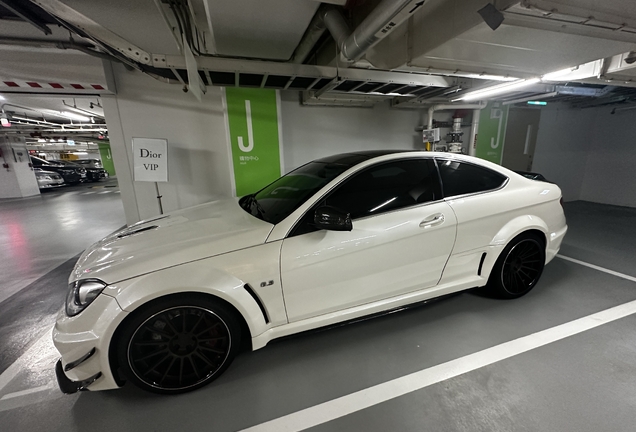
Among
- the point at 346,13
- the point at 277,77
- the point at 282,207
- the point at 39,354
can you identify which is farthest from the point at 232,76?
the point at 39,354

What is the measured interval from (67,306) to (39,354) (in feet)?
3.29

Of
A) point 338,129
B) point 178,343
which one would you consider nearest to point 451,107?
point 338,129

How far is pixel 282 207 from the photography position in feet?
6.09

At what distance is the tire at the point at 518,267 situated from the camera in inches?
89.4

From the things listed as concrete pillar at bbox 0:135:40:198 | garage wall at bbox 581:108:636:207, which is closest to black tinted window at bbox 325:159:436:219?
garage wall at bbox 581:108:636:207

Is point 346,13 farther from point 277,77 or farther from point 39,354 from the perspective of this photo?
point 39,354

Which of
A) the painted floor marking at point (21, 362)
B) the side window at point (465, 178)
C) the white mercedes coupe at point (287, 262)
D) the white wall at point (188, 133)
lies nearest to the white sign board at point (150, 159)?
the white wall at point (188, 133)

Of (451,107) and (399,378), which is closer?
(399,378)

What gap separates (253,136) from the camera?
3949 millimetres

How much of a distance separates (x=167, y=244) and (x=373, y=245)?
4.35 feet

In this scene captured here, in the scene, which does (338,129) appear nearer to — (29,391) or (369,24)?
(369,24)

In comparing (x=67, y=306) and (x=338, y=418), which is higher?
(x=67, y=306)

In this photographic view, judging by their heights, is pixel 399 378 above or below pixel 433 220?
below

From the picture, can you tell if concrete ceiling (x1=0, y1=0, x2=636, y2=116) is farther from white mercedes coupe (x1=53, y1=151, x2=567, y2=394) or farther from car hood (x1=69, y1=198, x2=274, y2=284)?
car hood (x1=69, y1=198, x2=274, y2=284)
